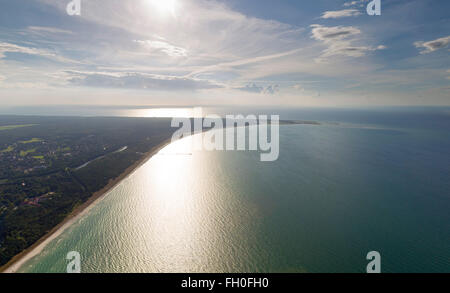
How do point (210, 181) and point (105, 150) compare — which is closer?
point (210, 181)

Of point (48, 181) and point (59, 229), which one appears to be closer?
point (59, 229)

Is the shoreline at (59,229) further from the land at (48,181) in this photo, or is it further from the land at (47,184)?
the land at (48,181)

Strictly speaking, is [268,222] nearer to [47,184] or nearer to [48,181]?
[47,184]

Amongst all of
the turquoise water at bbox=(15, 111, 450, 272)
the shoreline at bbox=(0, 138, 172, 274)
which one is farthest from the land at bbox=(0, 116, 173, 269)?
the turquoise water at bbox=(15, 111, 450, 272)

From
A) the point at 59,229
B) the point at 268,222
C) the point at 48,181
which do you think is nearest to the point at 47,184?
the point at 48,181

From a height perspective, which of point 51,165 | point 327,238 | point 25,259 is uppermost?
point 51,165

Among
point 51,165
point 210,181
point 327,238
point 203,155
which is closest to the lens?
point 327,238

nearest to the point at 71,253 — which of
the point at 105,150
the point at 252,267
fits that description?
the point at 252,267

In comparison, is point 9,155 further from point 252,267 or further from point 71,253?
point 252,267
